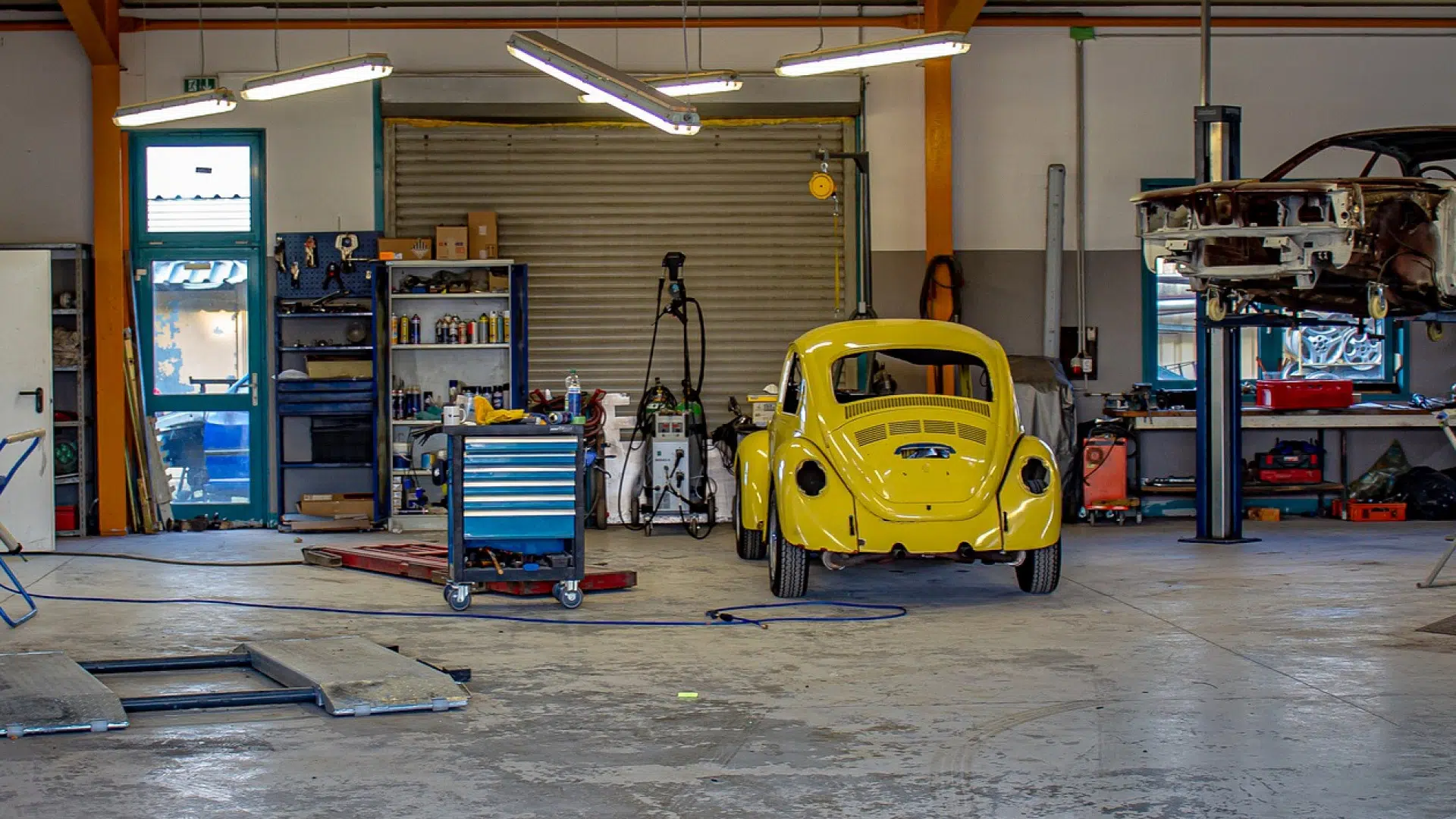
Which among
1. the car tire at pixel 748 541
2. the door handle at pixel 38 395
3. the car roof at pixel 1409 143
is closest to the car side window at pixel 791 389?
the car tire at pixel 748 541

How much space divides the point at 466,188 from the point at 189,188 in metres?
2.18

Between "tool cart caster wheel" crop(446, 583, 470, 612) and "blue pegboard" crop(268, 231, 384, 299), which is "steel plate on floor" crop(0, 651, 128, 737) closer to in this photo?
"tool cart caster wheel" crop(446, 583, 470, 612)

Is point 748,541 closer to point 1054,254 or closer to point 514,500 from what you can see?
point 514,500

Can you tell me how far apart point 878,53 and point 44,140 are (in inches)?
262

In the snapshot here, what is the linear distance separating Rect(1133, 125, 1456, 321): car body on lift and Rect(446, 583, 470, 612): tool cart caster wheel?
4.02 meters

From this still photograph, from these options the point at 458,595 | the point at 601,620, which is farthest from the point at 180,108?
the point at 601,620

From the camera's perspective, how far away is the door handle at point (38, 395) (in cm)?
1040

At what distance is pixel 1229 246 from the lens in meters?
7.90

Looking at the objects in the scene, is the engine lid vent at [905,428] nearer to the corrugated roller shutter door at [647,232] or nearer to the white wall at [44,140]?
the corrugated roller shutter door at [647,232]

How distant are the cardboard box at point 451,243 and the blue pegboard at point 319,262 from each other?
18.1 inches

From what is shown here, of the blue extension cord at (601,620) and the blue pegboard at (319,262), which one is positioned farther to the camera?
the blue pegboard at (319,262)

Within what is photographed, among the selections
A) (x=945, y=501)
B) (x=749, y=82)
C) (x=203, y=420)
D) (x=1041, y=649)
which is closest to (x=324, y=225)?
(x=203, y=420)

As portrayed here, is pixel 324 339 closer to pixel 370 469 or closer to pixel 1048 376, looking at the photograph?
pixel 370 469

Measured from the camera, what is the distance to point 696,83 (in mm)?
10398
